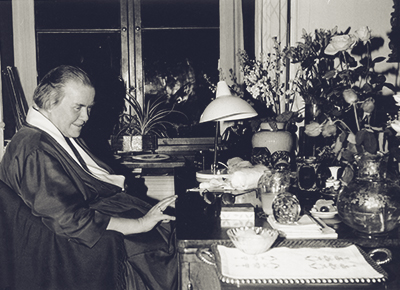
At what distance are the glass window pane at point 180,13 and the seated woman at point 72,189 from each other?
2424 mm

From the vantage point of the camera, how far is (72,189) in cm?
157

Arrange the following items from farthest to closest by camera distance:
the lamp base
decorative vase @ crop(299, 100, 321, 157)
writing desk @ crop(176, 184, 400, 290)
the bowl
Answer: decorative vase @ crop(299, 100, 321, 157) → the lamp base → writing desk @ crop(176, 184, 400, 290) → the bowl

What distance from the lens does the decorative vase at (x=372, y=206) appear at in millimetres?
1260

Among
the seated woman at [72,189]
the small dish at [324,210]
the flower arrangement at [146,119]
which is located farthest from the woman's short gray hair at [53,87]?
the flower arrangement at [146,119]

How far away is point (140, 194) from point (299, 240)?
2.75m

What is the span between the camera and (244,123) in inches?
128

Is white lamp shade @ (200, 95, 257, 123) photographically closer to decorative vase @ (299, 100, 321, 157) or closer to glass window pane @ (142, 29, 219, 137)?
decorative vase @ (299, 100, 321, 157)

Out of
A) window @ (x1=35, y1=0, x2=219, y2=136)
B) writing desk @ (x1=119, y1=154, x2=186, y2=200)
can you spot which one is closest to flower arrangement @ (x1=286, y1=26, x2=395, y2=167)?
writing desk @ (x1=119, y1=154, x2=186, y2=200)

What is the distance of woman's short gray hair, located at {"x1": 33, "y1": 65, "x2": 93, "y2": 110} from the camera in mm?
1829

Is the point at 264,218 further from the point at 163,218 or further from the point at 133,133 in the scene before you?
the point at 133,133

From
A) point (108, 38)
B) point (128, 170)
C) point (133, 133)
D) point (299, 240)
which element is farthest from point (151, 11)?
point (299, 240)

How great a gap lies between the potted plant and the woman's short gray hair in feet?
6.47

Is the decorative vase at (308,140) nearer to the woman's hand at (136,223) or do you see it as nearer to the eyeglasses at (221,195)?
the eyeglasses at (221,195)

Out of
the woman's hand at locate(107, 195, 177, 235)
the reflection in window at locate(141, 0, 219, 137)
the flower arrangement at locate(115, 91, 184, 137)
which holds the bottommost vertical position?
the woman's hand at locate(107, 195, 177, 235)
